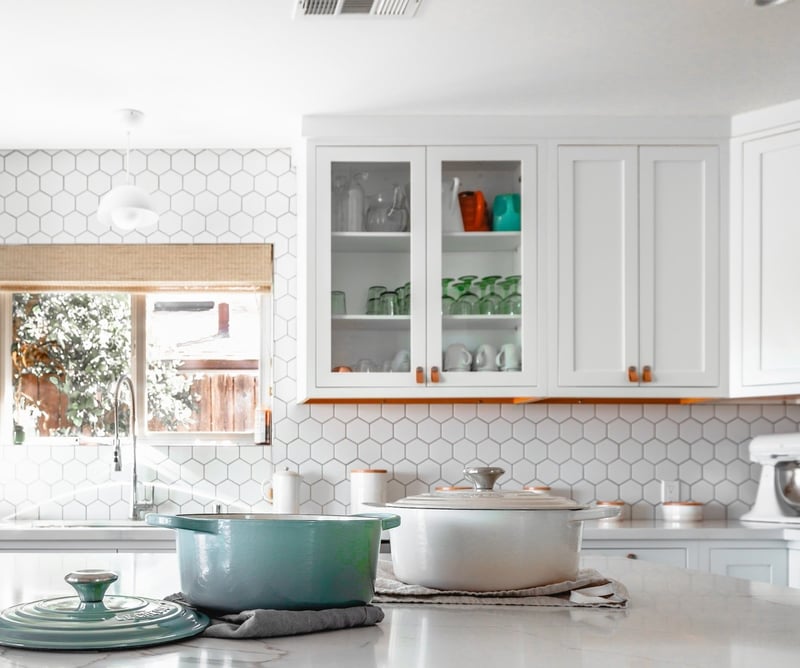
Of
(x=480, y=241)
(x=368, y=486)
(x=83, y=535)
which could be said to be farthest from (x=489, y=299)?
(x=83, y=535)

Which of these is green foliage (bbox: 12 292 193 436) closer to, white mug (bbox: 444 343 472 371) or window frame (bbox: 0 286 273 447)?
window frame (bbox: 0 286 273 447)

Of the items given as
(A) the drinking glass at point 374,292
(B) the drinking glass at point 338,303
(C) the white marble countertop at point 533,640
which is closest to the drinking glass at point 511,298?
(A) the drinking glass at point 374,292

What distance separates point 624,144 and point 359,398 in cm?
141

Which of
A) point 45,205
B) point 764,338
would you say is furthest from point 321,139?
point 764,338

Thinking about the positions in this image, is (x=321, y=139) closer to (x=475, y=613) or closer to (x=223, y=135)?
(x=223, y=135)

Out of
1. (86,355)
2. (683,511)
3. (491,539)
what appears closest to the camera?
(491,539)

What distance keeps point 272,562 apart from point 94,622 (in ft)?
→ 0.58

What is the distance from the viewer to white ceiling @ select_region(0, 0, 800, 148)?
2.82 m

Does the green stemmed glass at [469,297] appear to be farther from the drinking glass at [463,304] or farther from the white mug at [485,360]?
the white mug at [485,360]

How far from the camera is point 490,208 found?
382 cm

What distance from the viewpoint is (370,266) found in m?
3.78

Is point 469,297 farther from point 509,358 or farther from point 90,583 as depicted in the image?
point 90,583

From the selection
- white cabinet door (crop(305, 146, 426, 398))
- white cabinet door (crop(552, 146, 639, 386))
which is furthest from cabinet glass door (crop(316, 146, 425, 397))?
white cabinet door (crop(552, 146, 639, 386))

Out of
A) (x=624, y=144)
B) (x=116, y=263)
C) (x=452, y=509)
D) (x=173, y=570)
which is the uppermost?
(x=624, y=144)
